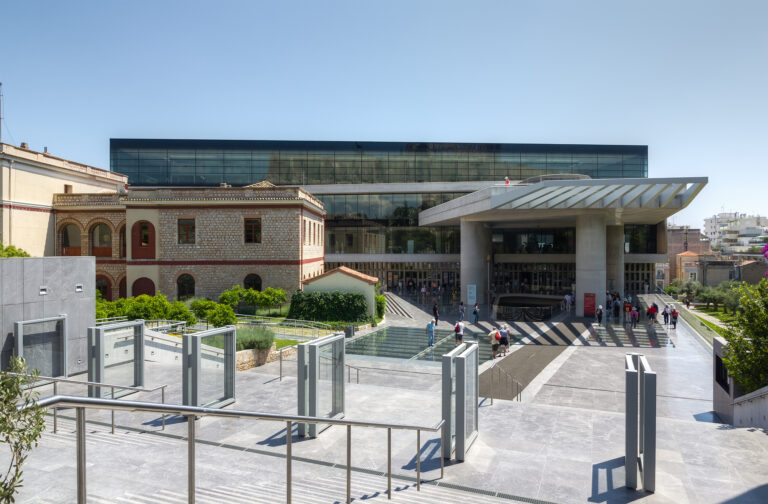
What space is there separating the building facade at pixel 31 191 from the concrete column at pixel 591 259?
116 feet

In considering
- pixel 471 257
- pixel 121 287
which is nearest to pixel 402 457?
pixel 471 257

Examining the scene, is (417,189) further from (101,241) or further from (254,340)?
(254,340)

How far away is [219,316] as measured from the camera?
22.1 meters

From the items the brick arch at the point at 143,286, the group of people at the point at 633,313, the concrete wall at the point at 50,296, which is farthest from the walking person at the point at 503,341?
the brick arch at the point at 143,286

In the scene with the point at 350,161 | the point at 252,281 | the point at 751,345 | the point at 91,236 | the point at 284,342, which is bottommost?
the point at 284,342

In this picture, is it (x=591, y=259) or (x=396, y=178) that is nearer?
(x=591, y=259)

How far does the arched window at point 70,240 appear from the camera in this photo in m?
36.0

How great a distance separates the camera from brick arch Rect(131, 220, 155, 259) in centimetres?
3256

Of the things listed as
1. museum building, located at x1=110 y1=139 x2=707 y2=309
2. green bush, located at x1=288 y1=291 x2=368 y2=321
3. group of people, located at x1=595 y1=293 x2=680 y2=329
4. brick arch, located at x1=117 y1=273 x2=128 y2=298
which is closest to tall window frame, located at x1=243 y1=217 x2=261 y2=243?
green bush, located at x1=288 y1=291 x2=368 y2=321

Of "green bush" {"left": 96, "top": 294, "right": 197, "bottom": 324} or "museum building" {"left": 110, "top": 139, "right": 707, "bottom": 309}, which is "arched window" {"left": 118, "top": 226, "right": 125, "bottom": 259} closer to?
"green bush" {"left": 96, "top": 294, "right": 197, "bottom": 324}

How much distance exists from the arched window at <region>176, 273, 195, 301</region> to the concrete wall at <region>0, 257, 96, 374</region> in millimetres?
17362

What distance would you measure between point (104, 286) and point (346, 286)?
17.7m

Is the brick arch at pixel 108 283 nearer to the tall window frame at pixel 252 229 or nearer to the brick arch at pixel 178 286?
the brick arch at pixel 178 286

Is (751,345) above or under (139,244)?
under
